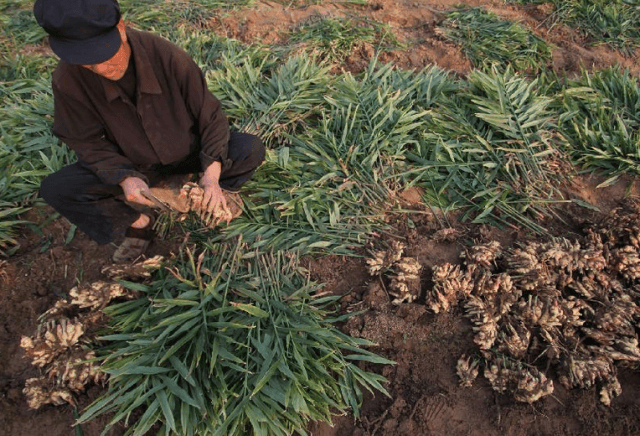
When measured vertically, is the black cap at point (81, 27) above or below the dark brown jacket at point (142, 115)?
above

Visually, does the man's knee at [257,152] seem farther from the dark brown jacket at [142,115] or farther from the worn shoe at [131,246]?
the worn shoe at [131,246]

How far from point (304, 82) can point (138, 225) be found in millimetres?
1350

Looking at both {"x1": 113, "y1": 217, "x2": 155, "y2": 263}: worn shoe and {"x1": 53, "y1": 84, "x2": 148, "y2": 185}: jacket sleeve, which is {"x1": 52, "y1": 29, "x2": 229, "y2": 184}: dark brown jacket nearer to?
{"x1": 53, "y1": 84, "x2": 148, "y2": 185}: jacket sleeve

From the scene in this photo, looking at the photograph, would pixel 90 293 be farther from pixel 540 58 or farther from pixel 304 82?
pixel 540 58

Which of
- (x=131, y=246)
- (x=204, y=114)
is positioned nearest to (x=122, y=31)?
(x=204, y=114)

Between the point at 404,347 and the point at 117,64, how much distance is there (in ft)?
5.36

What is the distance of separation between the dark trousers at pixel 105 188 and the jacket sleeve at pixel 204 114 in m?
0.14

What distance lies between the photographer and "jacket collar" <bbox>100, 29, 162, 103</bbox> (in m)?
1.81

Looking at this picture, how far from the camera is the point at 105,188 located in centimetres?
218

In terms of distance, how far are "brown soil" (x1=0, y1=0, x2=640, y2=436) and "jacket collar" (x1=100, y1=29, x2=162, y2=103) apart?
82 centimetres

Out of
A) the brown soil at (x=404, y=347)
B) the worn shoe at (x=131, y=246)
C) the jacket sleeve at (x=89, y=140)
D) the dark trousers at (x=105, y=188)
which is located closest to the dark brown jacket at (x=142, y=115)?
the jacket sleeve at (x=89, y=140)

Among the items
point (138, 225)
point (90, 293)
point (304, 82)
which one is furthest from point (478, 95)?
point (90, 293)

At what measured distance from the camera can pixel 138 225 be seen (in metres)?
2.29

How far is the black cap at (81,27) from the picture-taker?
1.50 m
